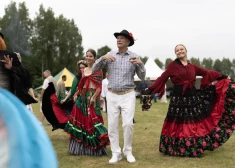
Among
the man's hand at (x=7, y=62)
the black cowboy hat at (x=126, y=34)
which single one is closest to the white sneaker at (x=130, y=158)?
the black cowboy hat at (x=126, y=34)

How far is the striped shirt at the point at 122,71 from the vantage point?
5223 mm

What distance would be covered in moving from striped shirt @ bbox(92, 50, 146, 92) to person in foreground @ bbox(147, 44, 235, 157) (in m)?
0.63

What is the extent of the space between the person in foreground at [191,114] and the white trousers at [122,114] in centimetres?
71

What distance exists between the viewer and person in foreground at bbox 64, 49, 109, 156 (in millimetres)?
5766

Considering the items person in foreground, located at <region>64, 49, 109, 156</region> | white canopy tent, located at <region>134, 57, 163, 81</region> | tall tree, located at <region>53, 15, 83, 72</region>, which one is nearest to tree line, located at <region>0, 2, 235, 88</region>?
tall tree, located at <region>53, 15, 83, 72</region>

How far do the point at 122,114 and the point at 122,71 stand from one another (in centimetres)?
68

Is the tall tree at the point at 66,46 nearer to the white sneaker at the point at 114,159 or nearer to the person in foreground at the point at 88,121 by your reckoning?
the person in foreground at the point at 88,121

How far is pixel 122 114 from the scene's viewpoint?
524 centimetres

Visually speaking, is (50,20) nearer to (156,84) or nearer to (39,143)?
(156,84)

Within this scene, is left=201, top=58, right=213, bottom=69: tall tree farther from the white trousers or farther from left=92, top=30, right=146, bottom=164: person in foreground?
the white trousers

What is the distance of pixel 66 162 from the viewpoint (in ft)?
17.3

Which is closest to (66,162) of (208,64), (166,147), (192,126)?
(166,147)

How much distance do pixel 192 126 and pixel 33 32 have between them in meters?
49.0

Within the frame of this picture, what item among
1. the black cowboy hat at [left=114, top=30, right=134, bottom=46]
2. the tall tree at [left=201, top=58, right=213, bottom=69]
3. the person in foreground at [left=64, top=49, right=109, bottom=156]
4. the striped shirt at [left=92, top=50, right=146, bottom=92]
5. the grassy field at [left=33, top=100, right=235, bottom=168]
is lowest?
the grassy field at [left=33, top=100, right=235, bottom=168]
